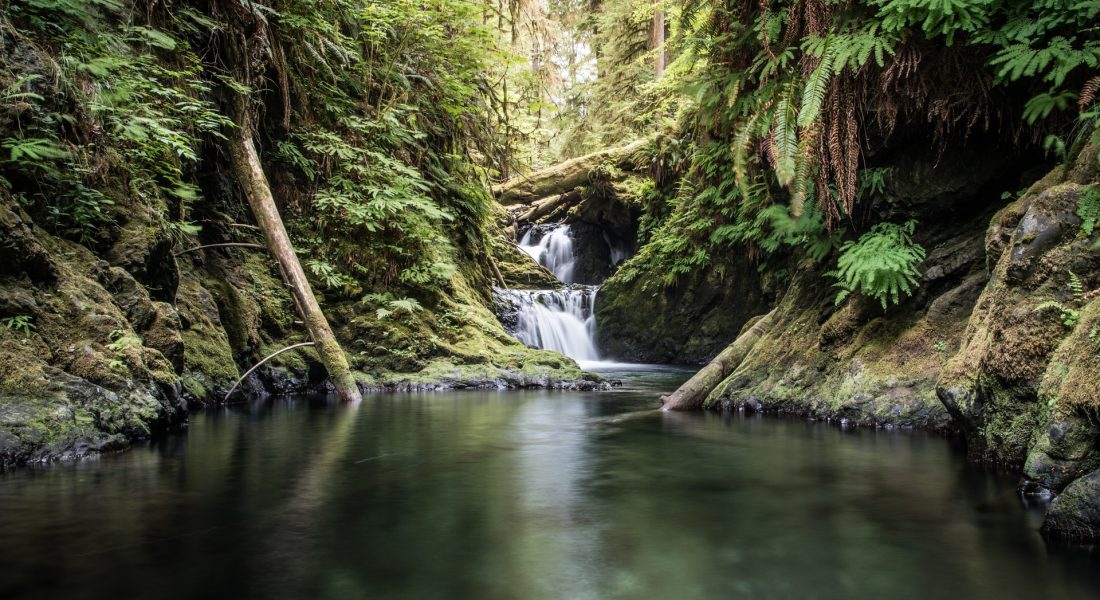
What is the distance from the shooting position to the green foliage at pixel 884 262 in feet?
20.4

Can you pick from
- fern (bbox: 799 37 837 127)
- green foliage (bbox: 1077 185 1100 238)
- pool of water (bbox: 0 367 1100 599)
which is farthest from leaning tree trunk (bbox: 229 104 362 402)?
green foliage (bbox: 1077 185 1100 238)

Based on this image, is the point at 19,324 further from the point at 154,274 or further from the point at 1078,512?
the point at 1078,512

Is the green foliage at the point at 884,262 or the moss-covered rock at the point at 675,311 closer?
the green foliage at the point at 884,262

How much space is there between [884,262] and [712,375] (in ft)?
9.37

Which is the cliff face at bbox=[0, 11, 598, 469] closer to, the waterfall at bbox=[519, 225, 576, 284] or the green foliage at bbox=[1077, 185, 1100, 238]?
the green foliage at bbox=[1077, 185, 1100, 238]

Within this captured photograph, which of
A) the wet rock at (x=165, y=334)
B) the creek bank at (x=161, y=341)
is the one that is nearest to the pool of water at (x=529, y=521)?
the creek bank at (x=161, y=341)

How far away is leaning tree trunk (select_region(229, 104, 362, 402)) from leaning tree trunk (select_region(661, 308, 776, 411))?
14.1 feet

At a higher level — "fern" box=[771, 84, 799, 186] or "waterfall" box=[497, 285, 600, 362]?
"fern" box=[771, 84, 799, 186]

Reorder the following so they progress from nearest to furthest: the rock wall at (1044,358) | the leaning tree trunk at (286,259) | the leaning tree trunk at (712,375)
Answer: the rock wall at (1044,358) < the leaning tree trunk at (712,375) < the leaning tree trunk at (286,259)

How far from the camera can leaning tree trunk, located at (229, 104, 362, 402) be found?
351 inches

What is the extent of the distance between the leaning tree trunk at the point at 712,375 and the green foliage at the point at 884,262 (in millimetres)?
1923

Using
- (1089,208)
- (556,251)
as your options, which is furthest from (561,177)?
(1089,208)

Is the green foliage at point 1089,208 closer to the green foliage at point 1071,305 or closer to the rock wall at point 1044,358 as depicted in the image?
the rock wall at point 1044,358

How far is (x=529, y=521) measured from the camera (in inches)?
149
